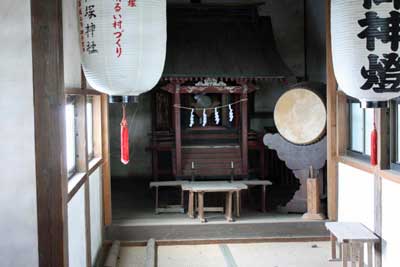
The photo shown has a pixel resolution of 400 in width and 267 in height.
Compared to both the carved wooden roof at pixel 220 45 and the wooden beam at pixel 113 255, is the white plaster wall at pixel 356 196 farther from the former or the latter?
the wooden beam at pixel 113 255

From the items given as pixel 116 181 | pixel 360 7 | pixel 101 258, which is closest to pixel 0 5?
pixel 360 7

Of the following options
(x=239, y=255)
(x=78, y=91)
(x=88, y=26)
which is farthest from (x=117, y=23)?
(x=239, y=255)

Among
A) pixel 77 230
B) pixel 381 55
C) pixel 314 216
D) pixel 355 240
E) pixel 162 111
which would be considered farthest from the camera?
pixel 162 111

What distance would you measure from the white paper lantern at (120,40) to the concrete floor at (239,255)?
288 cm

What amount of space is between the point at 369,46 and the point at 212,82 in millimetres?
4633

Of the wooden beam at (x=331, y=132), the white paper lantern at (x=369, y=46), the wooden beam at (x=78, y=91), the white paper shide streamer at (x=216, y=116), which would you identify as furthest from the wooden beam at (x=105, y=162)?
the white paper lantern at (x=369, y=46)

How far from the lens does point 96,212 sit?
6.09 metres

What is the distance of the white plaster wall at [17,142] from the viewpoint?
3.54 metres

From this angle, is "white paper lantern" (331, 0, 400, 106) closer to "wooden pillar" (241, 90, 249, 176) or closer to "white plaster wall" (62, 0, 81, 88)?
"white plaster wall" (62, 0, 81, 88)

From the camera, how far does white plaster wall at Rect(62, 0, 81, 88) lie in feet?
13.5

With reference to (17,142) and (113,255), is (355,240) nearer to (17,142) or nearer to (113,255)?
(113,255)

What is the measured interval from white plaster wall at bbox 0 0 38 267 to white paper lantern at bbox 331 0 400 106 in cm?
216

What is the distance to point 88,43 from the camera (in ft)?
12.0

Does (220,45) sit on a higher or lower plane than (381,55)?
higher
